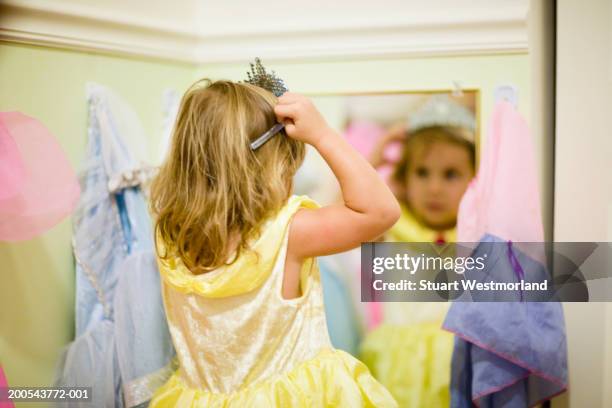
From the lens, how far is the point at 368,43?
1082 mm

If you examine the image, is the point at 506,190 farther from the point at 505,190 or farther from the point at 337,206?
the point at 337,206

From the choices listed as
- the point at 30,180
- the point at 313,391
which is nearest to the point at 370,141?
the point at 313,391

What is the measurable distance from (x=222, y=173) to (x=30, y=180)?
35cm

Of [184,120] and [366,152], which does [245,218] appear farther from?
[366,152]

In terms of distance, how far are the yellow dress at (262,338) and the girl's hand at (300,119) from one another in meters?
0.10

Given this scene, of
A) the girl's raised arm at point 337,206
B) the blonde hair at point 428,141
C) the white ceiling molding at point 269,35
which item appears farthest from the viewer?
the blonde hair at point 428,141

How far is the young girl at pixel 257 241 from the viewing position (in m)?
0.81

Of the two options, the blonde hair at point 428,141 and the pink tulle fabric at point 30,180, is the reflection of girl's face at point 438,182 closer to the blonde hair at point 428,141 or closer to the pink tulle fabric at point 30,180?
the blonde hair at point 428,141

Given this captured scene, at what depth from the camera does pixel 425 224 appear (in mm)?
1087

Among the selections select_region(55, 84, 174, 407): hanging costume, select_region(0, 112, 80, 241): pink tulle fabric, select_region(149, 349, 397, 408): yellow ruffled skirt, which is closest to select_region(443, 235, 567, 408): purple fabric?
select_region(149, 349, 397, 408): yellow ruffled skirt

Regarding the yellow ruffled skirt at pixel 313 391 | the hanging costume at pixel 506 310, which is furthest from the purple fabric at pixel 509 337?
the yellow ruffled skirt at pixel 313 391

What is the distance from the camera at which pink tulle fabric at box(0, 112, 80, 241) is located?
88 centimetres

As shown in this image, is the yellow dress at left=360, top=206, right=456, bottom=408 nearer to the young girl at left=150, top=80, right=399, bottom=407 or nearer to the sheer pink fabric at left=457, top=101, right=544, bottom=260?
the sheer pink fabric at left=457, top=101, right=544, bottom=260

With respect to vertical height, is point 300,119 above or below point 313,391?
above
